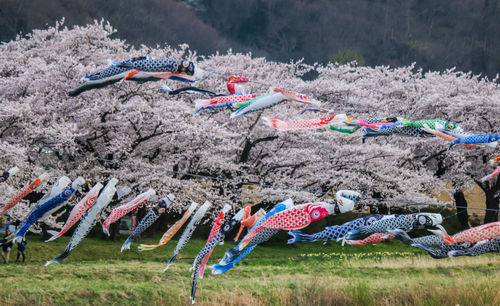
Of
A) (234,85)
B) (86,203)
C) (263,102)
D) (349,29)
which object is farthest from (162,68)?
(349,29)

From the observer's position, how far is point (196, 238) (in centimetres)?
2558

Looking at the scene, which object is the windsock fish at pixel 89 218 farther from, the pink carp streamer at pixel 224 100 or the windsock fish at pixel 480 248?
the windsock fish at pixel 480 248

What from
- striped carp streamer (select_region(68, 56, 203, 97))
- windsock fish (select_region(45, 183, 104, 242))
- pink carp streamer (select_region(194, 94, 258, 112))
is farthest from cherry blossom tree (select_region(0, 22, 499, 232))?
striped carp streamer (select_region(68, 56, 203, 97))

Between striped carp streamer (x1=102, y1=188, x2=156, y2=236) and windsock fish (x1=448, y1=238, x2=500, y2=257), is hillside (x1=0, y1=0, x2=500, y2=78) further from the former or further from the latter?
windsock fish (x1=448, y1=238, x2=500, y2=257)

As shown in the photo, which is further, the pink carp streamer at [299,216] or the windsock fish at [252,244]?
the windsock fish at [252,244]

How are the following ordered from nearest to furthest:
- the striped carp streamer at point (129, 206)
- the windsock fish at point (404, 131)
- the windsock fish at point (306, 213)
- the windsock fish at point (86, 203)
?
1. the windsock fish at point (306, 213)
2. the windsock fish at point (404, 131)
3. the windsock fish at point (86, 203)
4. the striped carp streamer at point (129, 206)

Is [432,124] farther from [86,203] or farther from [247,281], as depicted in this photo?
[247,281]

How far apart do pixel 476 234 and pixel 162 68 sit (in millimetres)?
5969

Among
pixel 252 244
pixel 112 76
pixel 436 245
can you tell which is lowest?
pixel 252 244

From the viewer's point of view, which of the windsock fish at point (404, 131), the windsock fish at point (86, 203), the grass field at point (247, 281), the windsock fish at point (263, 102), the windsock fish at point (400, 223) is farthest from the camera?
the grass field at point (247, 281)

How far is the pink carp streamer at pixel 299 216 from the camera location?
834 cm

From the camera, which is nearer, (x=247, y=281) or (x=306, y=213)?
(x=306, y=213)

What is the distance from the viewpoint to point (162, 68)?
29.0ft

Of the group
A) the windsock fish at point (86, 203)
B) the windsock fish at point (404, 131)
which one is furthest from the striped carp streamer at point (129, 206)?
the windsock fish at point (404, 131)
